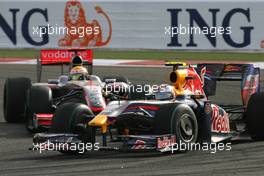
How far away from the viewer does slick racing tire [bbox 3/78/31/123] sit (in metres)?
12.0

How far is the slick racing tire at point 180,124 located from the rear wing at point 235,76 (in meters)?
2.10

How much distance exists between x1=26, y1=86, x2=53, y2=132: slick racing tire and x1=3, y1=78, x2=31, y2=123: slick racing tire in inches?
38.3

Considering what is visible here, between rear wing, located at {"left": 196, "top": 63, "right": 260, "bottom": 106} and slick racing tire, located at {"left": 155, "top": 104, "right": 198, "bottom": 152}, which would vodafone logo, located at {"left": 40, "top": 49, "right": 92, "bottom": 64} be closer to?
rear wing, located at {"left": 196, "top": 63, "right": 260, "bottom": 106}

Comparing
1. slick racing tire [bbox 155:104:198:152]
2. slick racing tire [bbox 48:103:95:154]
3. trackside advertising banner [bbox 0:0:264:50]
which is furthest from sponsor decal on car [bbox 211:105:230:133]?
trackside advertising banner [bbox 0:0:264:50]

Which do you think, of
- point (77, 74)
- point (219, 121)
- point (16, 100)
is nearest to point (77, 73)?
point (77, 74)

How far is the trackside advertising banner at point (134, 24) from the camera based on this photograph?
87.5ft

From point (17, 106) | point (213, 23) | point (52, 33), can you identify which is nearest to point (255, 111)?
point (17, 106)

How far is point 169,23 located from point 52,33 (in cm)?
425

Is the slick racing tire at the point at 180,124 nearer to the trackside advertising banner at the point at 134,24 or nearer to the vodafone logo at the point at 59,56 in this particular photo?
the vodafone logo at the point at 59,56

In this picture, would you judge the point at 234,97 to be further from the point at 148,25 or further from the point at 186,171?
the point at 148,25

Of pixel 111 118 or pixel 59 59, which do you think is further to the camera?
pixel 59 59

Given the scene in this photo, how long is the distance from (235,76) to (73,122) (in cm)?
314

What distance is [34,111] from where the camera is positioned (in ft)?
35.8

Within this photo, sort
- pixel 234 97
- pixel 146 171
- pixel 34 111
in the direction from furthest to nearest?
1. pixel 234 97
2. pixel 34 111
3. pixel 146 171
